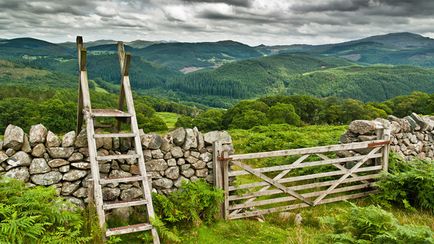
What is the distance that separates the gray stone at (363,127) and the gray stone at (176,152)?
20.4 feet

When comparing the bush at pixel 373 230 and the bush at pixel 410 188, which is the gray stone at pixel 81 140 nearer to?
the bush at pixel 373 230

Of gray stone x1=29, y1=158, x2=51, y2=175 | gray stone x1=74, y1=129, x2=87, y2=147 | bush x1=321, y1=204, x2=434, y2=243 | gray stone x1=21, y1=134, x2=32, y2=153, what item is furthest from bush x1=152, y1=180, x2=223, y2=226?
bush x1=321, y1=204, x2=434, y2=243

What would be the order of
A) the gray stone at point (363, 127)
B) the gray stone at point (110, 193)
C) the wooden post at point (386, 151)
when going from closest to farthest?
the gray stone at point (110, 193)
the wooden post at point (386, 151)
the gray stone at point (363, 127)

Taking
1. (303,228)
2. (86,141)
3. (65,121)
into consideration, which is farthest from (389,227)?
(65,121)

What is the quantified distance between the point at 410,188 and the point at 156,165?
7.36 metres

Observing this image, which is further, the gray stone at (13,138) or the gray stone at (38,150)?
the gray stone at (38,150)

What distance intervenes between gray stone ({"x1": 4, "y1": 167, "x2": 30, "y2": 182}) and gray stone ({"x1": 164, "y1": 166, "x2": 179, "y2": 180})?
3.01 m

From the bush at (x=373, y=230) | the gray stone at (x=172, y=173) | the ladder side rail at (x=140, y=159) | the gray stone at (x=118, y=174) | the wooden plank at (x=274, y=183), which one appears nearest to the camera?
the bush at (x=373, y=230)

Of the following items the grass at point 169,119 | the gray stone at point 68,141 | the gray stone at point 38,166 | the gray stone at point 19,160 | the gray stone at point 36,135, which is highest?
the gray stone at point 36,135

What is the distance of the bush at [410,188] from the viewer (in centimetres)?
876

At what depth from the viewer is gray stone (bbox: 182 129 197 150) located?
8062 millimetres

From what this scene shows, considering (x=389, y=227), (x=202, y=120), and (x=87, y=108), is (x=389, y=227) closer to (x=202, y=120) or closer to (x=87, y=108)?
(x=87, y=108)

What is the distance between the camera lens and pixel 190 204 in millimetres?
7344

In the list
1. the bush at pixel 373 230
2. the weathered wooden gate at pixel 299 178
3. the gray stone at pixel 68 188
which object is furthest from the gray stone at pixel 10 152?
the bush at pixel 373 230
